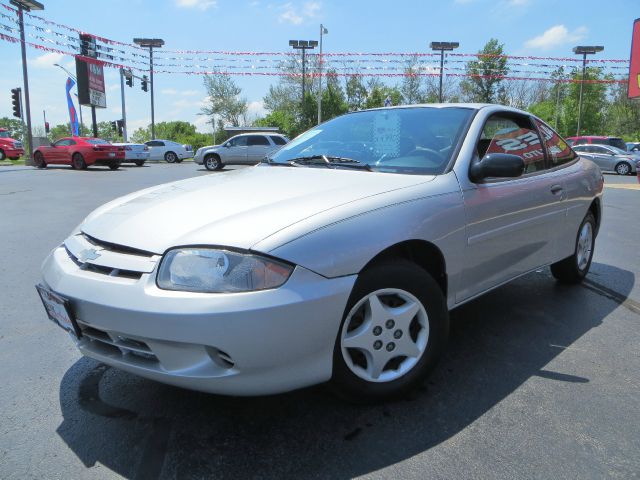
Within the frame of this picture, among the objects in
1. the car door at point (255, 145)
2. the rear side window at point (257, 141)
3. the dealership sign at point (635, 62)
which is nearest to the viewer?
the dealership sign at point (635, 62)

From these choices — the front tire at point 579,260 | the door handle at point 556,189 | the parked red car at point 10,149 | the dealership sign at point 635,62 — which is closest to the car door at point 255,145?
the parked red car at point 10,149

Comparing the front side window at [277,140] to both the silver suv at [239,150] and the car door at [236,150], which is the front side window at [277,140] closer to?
the silver suv at [239,150]

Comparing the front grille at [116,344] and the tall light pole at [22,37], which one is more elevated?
the tall light pole at [22,37]

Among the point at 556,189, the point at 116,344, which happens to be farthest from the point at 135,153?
the point at 116,344

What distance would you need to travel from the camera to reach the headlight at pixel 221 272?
6.06 ft

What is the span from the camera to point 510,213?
118 inches

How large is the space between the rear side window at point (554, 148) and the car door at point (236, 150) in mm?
19924

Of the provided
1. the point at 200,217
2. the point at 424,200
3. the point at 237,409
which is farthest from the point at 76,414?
the point at 424,200

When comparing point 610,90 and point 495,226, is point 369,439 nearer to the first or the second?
point 495,226

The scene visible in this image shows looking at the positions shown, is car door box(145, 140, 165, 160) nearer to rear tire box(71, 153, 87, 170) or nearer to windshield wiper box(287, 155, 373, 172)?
rear tire box(71, 153, 87, 170)

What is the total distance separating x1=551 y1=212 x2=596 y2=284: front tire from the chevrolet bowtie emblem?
3.58 m

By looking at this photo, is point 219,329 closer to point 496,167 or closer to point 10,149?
point 496,167

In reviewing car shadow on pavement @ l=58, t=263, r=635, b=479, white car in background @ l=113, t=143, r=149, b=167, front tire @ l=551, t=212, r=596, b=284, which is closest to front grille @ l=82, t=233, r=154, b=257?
car shadow on pavement @ l=58, t=263, r=635, b=479

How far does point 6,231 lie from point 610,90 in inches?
2546
